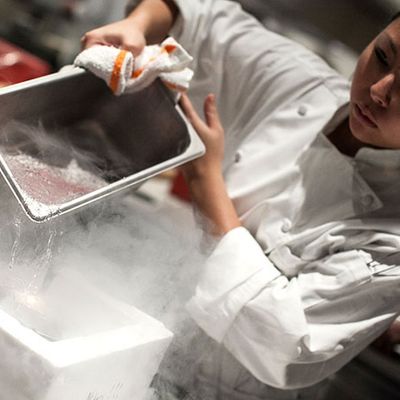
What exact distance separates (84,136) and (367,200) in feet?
1.58

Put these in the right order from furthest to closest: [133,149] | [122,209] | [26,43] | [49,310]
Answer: [26,43]
[133,149]
[122,209]
[49,310]

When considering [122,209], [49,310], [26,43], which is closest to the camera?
[49,310]

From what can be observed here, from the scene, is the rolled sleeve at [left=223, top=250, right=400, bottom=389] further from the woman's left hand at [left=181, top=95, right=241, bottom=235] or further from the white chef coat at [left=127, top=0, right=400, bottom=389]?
the woman's left hand at [left=181, top=95, right=241, bottom=235]

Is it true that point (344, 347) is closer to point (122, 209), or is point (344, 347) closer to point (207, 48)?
point (122, 209)

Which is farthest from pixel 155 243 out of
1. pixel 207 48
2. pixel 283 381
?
pixel 207 48

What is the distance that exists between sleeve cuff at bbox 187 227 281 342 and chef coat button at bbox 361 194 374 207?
190 mm

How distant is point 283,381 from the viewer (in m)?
1.12

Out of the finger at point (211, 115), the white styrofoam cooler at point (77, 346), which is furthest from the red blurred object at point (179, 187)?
the white styrofoam cooler at point (77, 346)

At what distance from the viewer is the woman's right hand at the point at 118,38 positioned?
42.3 inches

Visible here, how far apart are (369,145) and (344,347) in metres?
0.34

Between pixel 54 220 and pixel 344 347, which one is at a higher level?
pixel 54 220

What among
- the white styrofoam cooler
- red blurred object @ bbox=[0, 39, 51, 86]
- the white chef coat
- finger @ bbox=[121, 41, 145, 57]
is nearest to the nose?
the white chef coat

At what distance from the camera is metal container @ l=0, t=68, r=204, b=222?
960mm

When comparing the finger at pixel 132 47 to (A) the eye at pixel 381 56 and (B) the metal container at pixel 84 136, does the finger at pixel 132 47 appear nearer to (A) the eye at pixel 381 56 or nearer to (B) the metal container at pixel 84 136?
(B) the metal container at pixel 84 136
